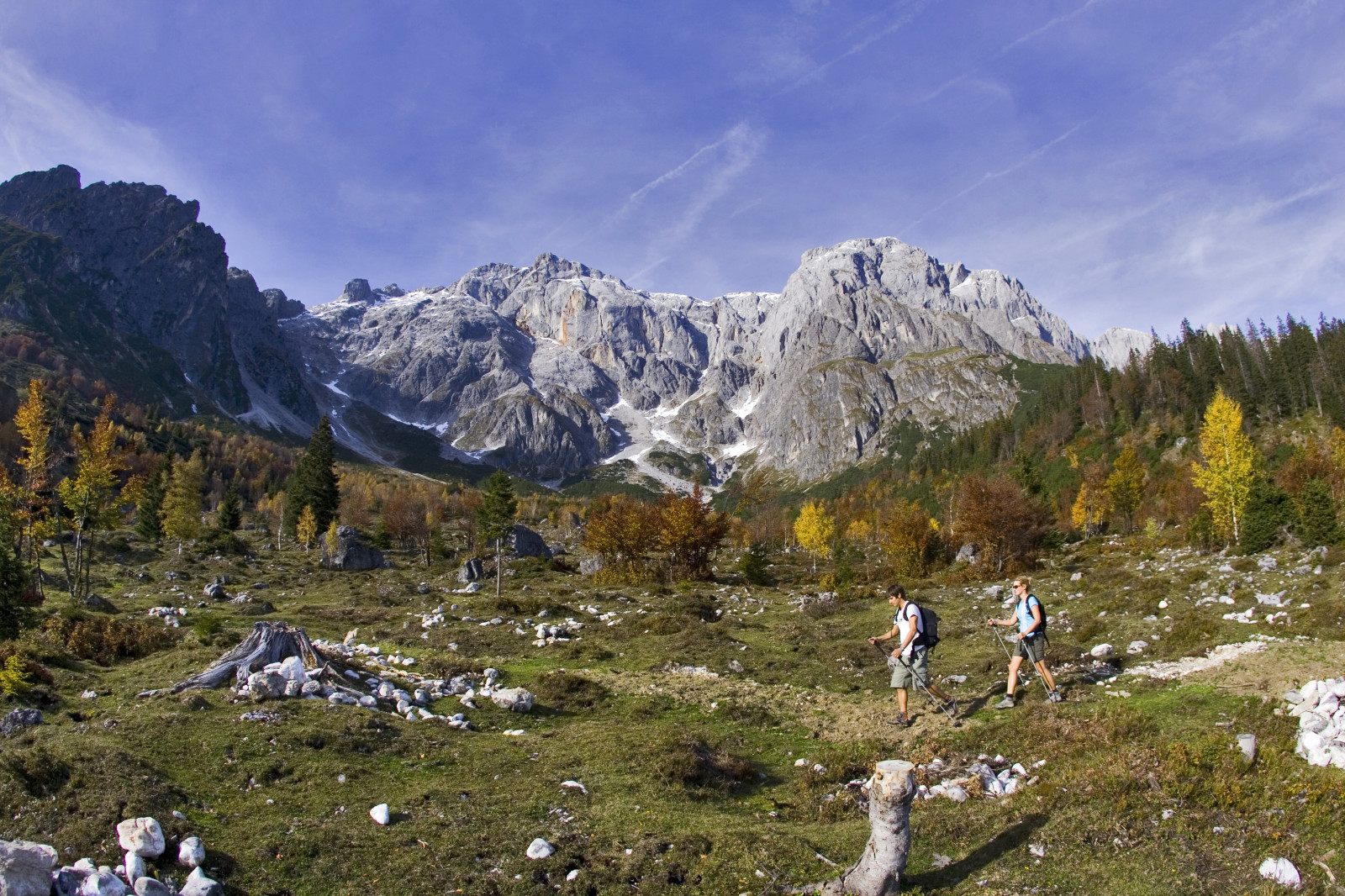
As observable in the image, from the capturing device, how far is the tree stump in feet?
24.2

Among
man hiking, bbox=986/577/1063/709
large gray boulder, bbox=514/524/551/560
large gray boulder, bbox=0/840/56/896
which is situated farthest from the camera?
large gray boulder, bbox=514/524/551/560

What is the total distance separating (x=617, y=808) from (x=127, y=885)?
6.33 meters

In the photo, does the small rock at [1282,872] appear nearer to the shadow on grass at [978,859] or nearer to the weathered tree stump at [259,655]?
the shadow on grass at [978,859]

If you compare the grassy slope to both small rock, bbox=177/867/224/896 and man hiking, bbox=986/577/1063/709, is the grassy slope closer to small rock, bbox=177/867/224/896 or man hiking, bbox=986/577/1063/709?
small rock, bbox=177/867/224/896

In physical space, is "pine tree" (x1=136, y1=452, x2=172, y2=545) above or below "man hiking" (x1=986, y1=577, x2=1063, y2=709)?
above

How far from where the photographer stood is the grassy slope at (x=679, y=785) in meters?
8.05

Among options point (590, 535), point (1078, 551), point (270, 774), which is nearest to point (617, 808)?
point (270, 774)

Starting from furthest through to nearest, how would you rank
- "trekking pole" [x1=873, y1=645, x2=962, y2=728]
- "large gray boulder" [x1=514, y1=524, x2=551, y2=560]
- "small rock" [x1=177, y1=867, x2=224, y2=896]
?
"large gray boulder" [x1=514, y1=524, x2=551, y2=560], "trekking pole" [x1=873, y1=645, x2=962, y2=728], "small rock" [x1=177, y1=867, x2=224, y2=896]

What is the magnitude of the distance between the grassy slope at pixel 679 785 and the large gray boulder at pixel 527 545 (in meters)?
43.8

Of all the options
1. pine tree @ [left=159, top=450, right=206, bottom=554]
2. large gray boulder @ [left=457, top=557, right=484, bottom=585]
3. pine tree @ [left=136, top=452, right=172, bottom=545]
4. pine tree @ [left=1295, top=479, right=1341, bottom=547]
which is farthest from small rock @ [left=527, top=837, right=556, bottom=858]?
pine tree @ [left=159, top=450, right=206, bottom=554]

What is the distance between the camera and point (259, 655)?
54.3ft

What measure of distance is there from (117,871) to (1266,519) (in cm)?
4913

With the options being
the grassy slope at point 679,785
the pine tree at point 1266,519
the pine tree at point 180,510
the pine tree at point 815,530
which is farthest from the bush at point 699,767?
the pine tree at point 180,510

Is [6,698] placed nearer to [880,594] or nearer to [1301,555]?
[880,594]
